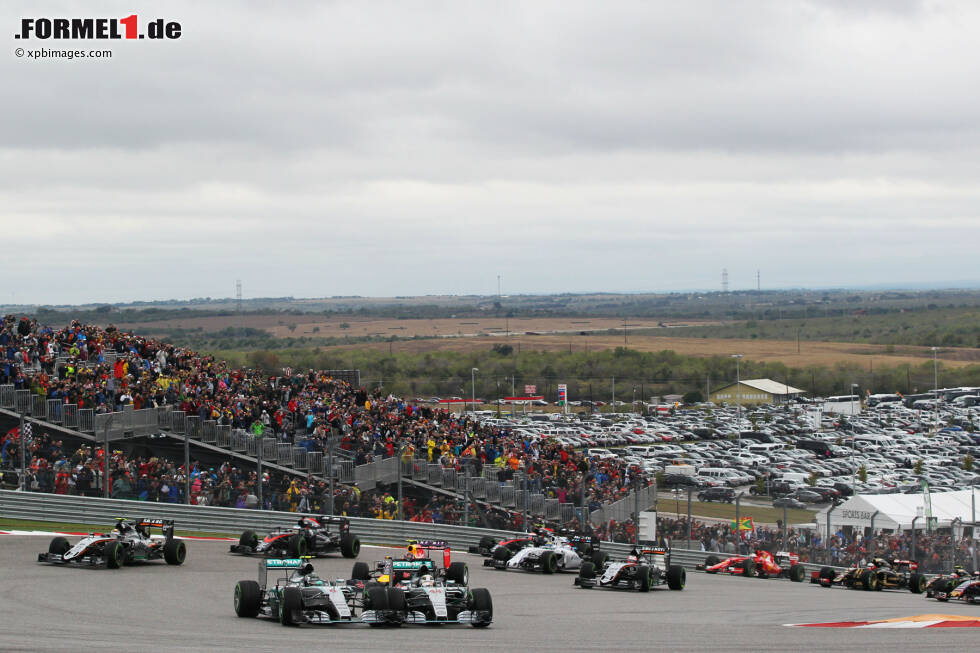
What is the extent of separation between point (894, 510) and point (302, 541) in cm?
2119

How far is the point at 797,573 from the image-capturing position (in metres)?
29.4

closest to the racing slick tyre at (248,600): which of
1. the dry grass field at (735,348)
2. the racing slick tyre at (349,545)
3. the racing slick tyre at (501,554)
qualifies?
the racing slick tyre at (349,545)

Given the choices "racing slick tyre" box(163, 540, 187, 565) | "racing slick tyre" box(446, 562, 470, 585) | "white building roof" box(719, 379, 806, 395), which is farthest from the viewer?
"white building roof" box(719, 379, 806, 395)

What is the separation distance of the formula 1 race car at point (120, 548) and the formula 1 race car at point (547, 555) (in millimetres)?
6946

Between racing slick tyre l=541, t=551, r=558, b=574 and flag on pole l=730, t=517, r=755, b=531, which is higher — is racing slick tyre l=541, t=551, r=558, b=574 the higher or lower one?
the higher one

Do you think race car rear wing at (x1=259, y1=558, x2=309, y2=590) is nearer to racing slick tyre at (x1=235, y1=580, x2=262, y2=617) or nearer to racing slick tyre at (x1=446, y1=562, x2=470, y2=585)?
racing slick tyre at (x1=235, y1=580, x2=262, y2=617)

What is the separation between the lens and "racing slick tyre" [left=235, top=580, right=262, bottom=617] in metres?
15.4

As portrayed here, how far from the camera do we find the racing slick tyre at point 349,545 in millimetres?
23922

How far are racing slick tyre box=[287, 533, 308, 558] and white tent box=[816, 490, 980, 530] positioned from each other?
1563 centimetres

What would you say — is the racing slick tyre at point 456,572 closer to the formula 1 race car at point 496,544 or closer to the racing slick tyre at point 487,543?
the formula 1 race car at point 496,544

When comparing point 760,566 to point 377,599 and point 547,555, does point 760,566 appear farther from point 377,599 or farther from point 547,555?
point 377,599

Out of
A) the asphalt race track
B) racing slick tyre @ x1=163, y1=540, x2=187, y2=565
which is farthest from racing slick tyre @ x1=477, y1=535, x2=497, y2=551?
racing slick tyre @ x1=163, y1=540, x2=187, y2=565

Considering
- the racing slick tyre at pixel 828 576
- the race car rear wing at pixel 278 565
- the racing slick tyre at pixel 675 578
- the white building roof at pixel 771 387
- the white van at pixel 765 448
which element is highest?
the race car rear wing at pixel 278 565

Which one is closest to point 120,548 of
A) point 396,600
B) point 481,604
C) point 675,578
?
point 396,600
